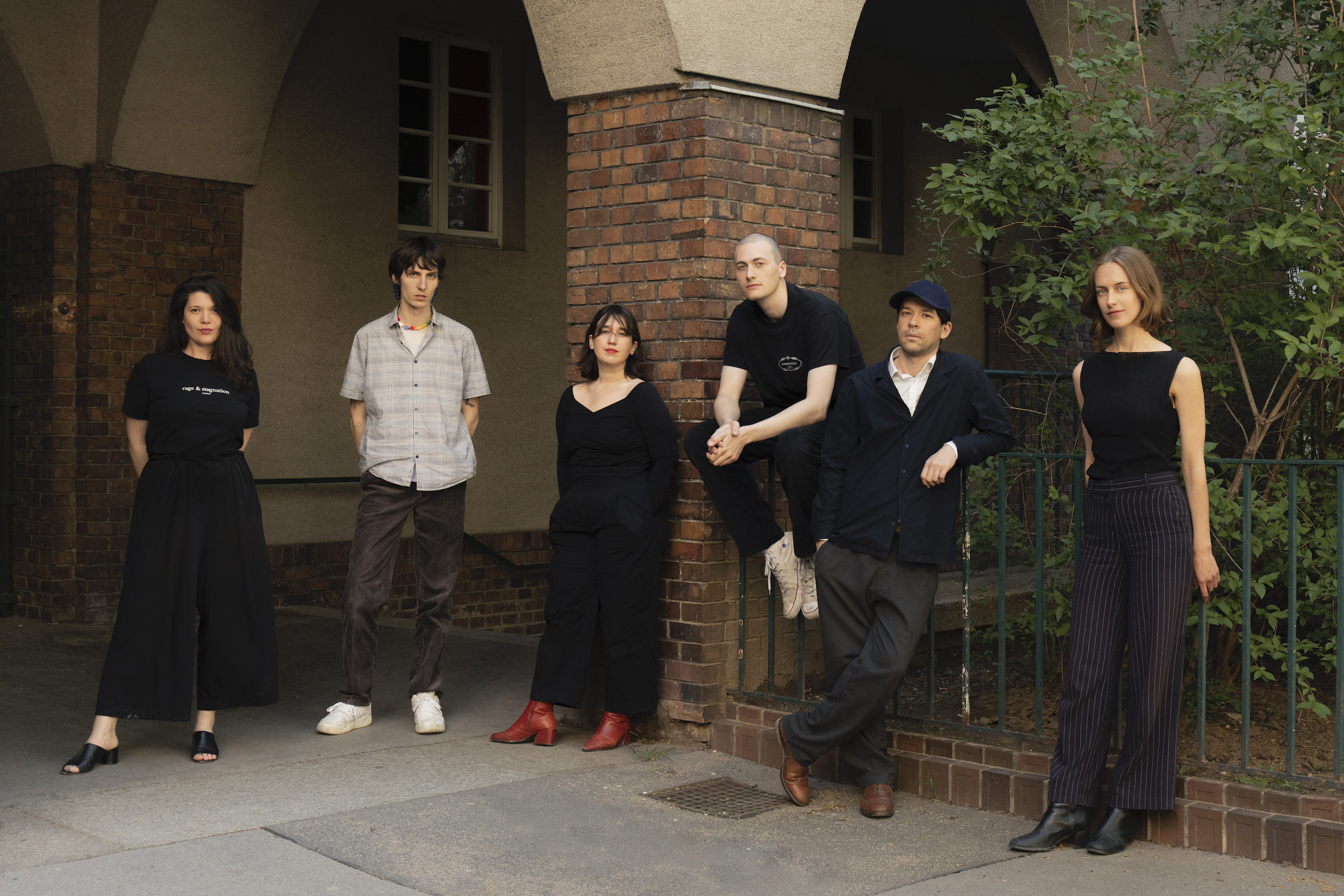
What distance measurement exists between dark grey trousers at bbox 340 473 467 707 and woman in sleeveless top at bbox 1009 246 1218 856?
259 cm

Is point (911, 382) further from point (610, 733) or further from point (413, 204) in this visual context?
point (413, 204)

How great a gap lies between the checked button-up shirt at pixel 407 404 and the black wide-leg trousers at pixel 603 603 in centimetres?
57

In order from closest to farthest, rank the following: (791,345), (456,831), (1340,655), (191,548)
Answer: (1340,655)
(456,831)
(791,345)
(191,548)

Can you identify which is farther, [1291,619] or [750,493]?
[750,493]

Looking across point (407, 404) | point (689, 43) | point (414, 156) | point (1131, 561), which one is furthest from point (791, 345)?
point (414, 156)

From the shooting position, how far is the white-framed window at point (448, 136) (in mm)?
10320

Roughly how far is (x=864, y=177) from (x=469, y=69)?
4601 mm

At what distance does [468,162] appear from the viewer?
10.6 meters

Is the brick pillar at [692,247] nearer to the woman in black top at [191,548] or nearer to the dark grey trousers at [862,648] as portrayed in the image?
the dark grey trousers at [862,648]

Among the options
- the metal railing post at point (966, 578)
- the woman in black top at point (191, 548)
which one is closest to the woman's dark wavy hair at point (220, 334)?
the woman in black top at point (191, 548)

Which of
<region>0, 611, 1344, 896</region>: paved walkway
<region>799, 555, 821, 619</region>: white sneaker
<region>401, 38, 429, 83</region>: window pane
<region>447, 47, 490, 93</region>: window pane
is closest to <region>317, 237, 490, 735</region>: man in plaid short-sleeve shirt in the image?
<region>0, 611, 1344, 896</region>: paved walkway

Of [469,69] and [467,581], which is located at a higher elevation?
[469,69]

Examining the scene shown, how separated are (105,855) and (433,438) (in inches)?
88.5

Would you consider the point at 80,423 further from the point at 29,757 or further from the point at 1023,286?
the point at 1023,286
